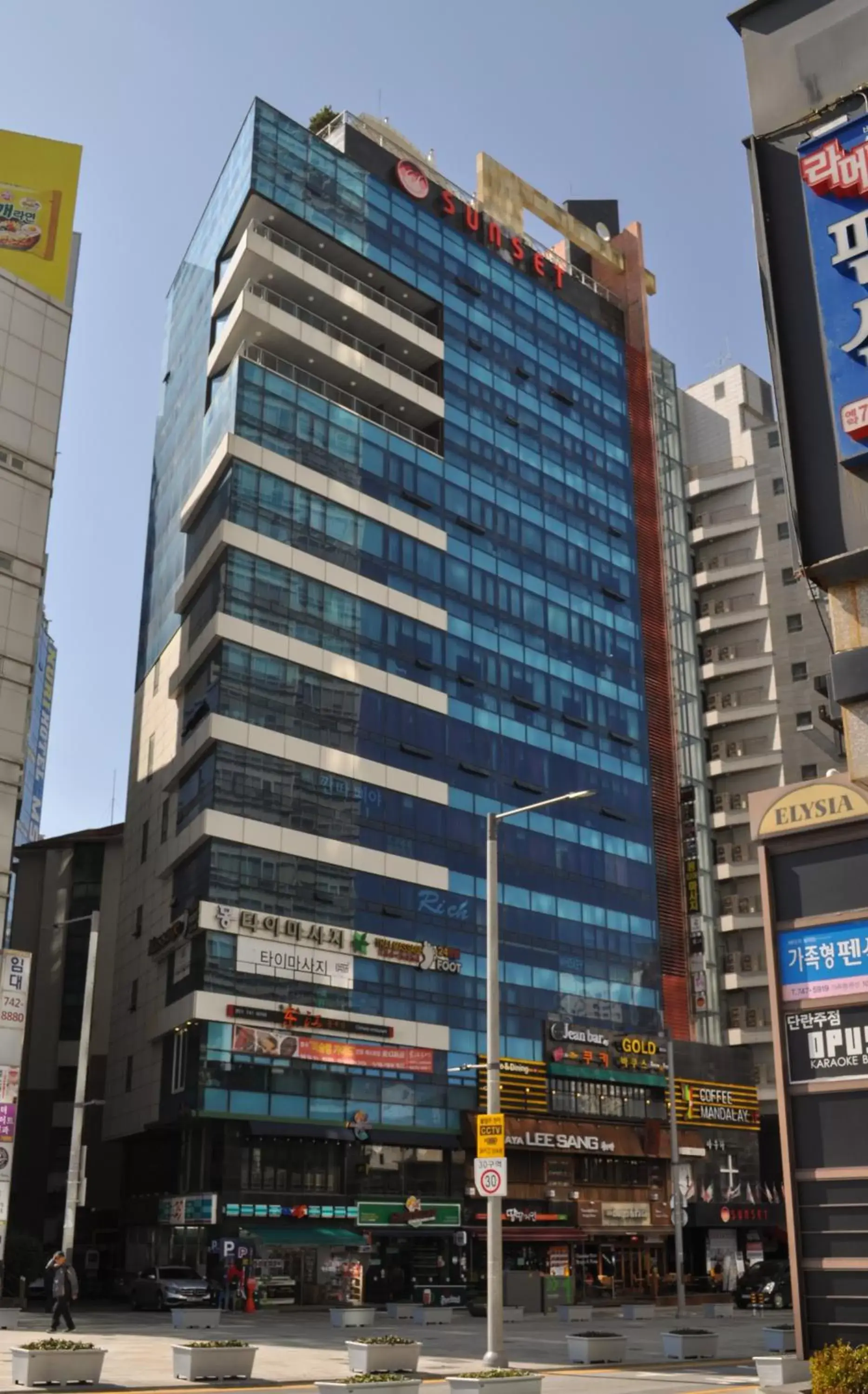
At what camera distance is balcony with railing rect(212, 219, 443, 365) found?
7000 centimetres

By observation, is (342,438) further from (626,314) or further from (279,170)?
(626,314)

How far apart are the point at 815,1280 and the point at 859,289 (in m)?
14.8

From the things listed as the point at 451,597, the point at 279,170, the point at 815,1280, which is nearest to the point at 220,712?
the point at 451,597

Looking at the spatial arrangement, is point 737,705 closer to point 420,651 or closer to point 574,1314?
point 420,651

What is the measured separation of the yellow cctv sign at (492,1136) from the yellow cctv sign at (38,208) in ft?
156

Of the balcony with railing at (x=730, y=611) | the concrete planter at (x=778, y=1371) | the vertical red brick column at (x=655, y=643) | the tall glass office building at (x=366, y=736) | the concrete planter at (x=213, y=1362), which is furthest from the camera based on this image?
the balcony with railing at (x=730, y=611)

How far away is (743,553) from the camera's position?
10606cm

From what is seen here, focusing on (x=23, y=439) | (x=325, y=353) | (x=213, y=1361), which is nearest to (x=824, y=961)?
(x=213, y=1361)

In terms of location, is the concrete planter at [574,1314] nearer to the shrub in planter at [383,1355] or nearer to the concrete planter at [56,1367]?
the shrub in planter at [383,1355]

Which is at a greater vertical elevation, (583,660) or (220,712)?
(583,660)

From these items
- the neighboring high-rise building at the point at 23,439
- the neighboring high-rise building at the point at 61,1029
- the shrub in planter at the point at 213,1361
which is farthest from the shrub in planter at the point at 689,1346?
the neighboring high-rise building at the point at 61,1029

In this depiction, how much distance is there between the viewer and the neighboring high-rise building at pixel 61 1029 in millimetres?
73250

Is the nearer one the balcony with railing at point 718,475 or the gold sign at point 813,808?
the gold sign at point 813,808

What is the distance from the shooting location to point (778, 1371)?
77.3 ft
